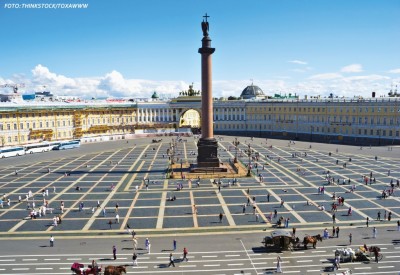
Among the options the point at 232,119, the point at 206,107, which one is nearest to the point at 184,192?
the point at 206,107

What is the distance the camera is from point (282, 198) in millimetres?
42750

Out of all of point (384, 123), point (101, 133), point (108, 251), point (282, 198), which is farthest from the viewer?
point (101, 133)

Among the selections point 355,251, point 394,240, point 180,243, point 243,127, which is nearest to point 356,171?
point 394,240

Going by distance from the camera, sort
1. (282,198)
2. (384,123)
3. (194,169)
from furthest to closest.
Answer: (384,123) → (194,169) → (282,198)

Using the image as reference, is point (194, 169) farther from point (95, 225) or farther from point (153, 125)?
point (153, 125)

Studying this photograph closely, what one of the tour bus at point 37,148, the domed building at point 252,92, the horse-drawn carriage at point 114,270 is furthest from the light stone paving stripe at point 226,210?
the domed building at point 252,92

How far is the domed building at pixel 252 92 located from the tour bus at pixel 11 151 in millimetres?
93997

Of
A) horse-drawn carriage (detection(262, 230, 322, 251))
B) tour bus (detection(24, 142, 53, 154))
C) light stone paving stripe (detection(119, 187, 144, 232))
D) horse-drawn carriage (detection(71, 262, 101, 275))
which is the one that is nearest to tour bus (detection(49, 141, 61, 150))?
tour bus (detection(24, 142, 53, 154))

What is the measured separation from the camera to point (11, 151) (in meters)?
79.8

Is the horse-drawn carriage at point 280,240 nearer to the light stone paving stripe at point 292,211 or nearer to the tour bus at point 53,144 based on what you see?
the light stone paving stripe at point 292,211

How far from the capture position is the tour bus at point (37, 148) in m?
84.2

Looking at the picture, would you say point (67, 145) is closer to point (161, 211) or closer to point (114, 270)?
point (161, 211)

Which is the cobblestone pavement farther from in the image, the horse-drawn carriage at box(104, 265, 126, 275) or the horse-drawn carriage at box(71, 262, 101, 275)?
the horse-drawn carriage at box(104, 265, 126, 275)

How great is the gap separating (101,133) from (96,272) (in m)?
94.2
